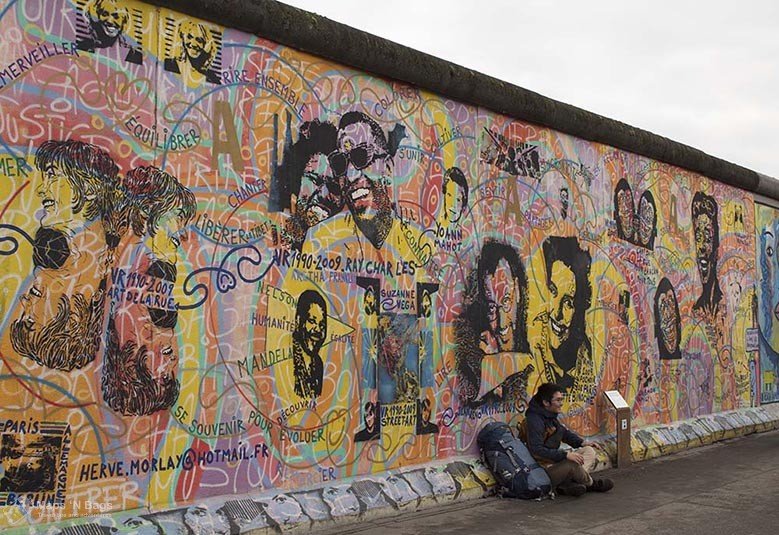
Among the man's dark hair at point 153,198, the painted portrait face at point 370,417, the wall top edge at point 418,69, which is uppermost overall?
the wall top edge at point 418,69

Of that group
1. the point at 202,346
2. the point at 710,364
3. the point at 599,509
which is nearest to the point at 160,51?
the point at 202,346

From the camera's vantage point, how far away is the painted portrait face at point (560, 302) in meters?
9.70

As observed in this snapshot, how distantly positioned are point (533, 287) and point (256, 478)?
4201 millimetres

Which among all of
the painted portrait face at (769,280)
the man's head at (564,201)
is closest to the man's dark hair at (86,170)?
the man's head at (564,201)

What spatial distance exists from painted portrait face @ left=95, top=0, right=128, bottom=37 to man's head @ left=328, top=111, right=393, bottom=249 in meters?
2.03

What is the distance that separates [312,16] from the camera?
6.98 meters

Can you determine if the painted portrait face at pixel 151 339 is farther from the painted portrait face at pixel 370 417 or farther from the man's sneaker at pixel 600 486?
the man's sneaker at pixel 600 486

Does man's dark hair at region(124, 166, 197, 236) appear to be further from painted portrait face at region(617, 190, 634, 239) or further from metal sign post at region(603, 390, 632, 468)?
painted portrait face at region(617, 190, 634, 239)

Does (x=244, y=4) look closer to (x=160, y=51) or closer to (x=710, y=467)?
(x=160, y=51)

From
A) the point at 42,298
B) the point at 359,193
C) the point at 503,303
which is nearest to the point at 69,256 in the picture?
the point at 42,298

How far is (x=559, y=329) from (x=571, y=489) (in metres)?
2.19

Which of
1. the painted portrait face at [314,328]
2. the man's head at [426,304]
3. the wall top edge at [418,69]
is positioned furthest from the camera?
the man's head at [426,304]

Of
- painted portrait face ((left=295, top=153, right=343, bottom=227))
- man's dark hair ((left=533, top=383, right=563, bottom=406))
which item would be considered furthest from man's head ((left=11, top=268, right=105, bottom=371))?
man's dark hair ((left=533, top=383, right=563, bottom=406))

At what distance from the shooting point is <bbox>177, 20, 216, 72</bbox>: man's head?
6.09m
